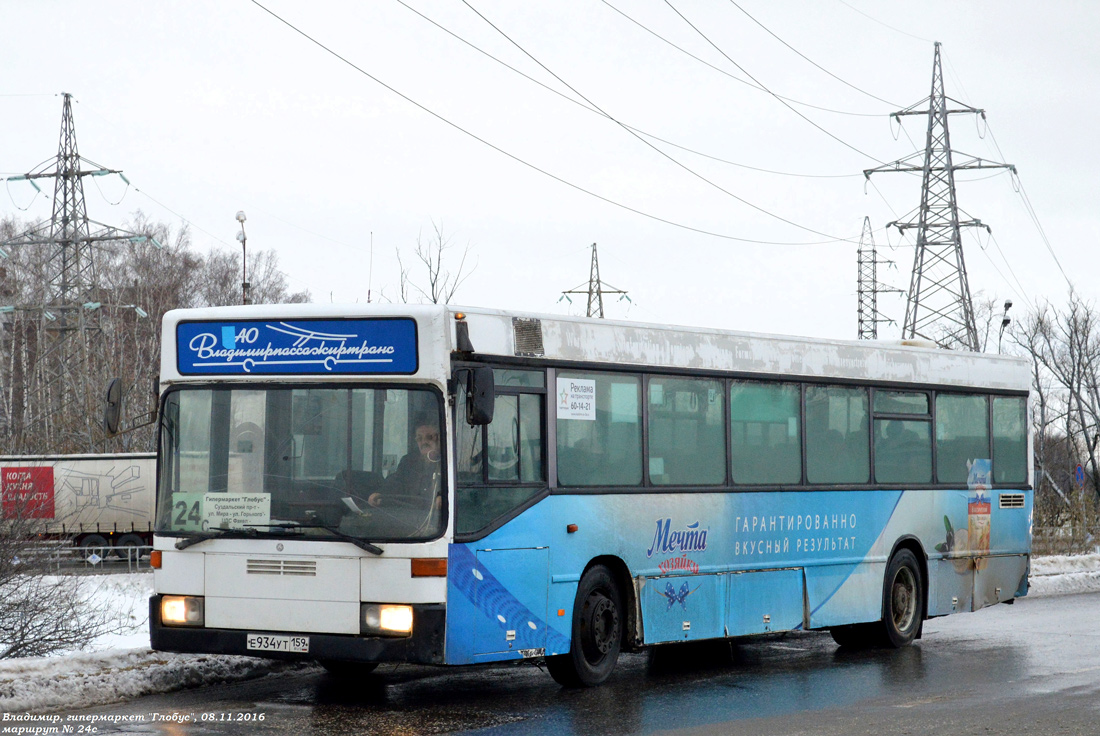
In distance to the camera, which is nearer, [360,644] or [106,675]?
[360,644]

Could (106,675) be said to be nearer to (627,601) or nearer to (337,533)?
(337,533)

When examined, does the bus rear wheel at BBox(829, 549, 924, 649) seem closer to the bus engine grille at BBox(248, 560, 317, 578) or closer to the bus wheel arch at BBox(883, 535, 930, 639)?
the bus wheel arch at BBox(883, 535, 930, 639)

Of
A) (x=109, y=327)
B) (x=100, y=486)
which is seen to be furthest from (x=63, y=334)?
(x=109, y=327)

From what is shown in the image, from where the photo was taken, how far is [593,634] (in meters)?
10.2

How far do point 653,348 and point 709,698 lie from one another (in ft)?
9.22

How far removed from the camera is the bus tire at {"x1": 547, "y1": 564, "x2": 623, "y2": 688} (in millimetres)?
10062

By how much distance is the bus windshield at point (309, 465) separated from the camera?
892 cm

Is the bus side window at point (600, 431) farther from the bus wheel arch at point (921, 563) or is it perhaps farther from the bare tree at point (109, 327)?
the bare tree at point (109, 327)

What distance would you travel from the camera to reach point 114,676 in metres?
9.39

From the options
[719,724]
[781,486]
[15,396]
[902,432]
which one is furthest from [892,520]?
[15,396]

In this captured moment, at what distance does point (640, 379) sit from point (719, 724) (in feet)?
10.1

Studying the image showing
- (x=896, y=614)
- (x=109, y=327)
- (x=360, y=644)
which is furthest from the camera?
(x=109, y=327)

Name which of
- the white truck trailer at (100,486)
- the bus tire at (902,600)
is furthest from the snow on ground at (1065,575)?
the white truck trailer at (100,486)

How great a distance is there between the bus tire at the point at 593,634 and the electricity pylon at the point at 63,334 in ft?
85.5
